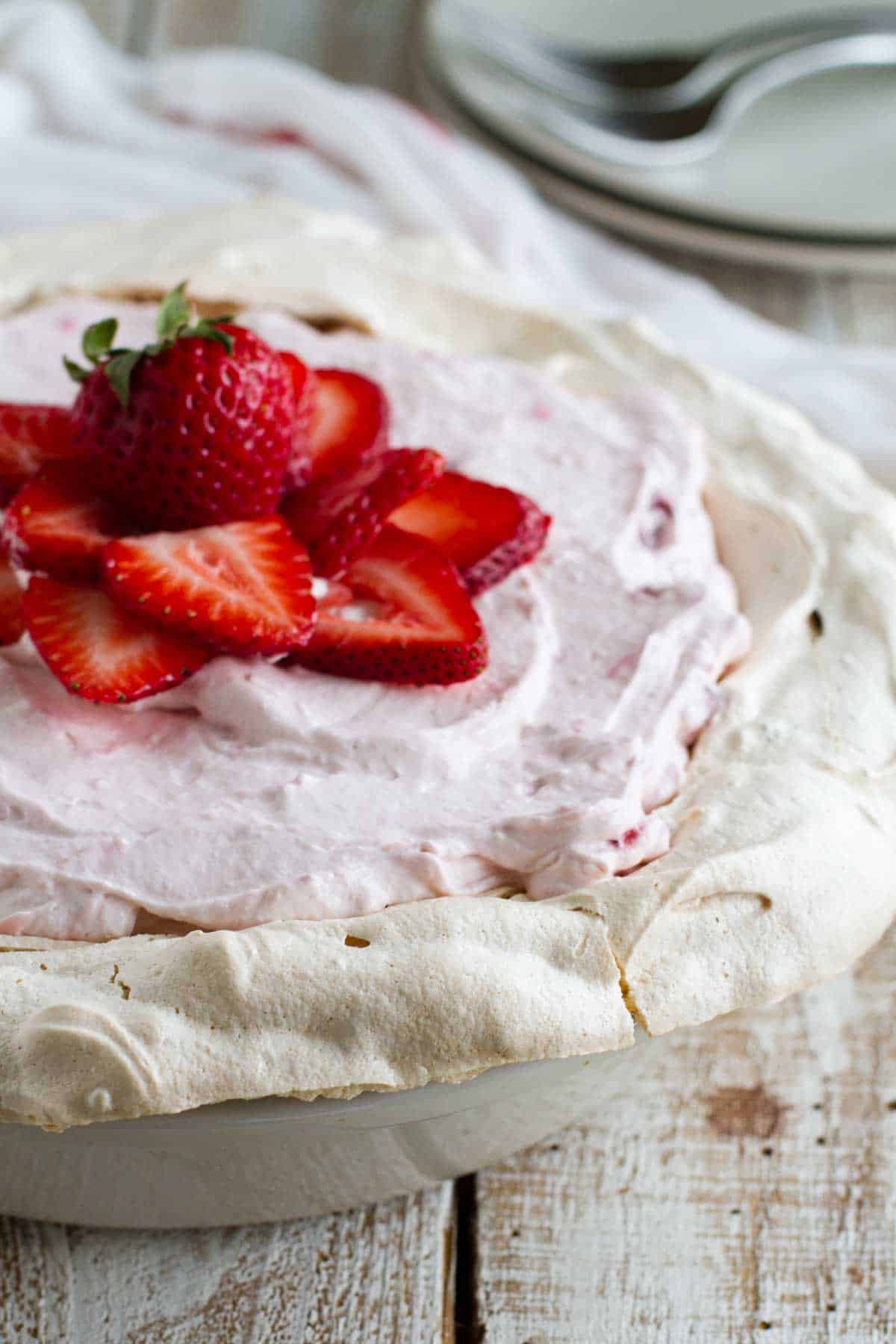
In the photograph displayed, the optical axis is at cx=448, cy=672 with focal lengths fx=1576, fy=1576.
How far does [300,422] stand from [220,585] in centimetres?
32

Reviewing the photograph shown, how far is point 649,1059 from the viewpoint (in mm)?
1633

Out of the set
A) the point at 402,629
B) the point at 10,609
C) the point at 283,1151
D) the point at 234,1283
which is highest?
the point at 402,629

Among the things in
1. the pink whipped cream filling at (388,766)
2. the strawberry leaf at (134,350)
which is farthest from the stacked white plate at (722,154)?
the strawberry leaf at (134,350)

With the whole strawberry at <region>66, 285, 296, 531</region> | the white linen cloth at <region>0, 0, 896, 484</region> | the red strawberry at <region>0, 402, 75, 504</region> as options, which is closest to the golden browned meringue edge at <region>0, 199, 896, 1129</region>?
the whole strawberry at <region>66, 285, 296, 531</region>

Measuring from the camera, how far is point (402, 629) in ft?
5.22

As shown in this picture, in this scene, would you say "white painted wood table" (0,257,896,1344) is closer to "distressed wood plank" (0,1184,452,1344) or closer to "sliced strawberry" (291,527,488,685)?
"distressed wood plank" (0,1184,452,1344)

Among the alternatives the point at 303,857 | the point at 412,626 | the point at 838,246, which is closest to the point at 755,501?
the point at 412,626

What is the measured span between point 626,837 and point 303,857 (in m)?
0.30

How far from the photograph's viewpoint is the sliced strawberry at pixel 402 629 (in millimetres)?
1569

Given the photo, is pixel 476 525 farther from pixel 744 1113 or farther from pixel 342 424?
pixel 744 1113

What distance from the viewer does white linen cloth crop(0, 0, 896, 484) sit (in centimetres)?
286

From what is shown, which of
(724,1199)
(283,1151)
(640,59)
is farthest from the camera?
(640,59)

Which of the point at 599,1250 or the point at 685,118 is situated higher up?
the point at 685,118

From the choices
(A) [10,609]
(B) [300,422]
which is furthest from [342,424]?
(A) [10,609]
